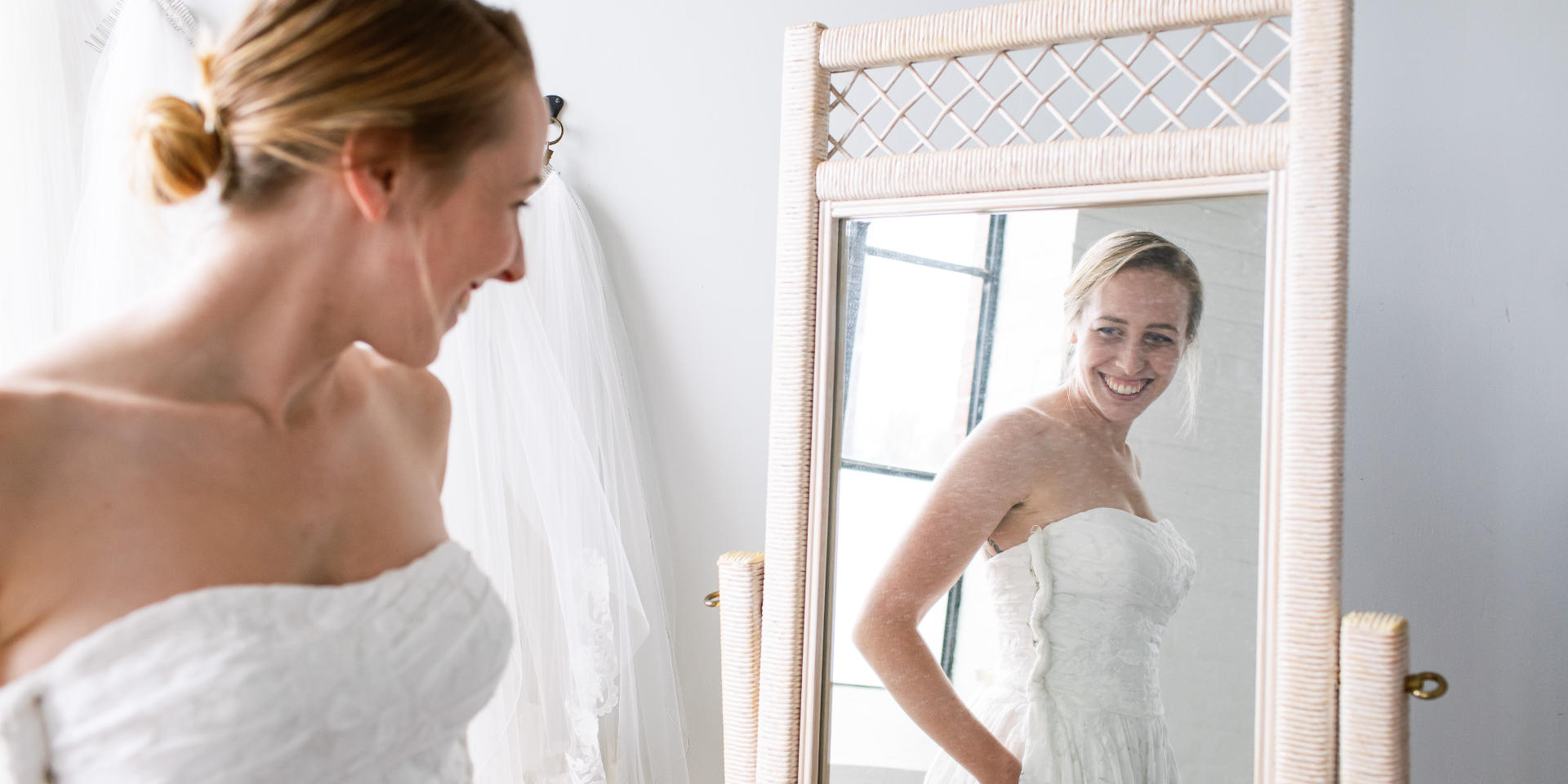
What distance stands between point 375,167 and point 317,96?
56mm

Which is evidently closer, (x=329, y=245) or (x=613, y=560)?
(x=329, y=245)

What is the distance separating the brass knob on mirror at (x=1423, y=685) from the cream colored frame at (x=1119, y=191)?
63 mm

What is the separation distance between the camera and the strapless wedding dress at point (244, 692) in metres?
0.68

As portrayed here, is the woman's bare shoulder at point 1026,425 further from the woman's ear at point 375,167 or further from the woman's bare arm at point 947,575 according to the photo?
the woman's ear at point 375,167

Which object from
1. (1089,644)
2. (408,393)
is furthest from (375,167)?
(1089,644)

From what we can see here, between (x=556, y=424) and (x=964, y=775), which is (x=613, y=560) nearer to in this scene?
(x=556, y=424)

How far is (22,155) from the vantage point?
4.45 feet

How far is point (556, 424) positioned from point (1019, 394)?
732 mm

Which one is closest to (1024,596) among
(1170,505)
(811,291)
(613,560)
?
(1170,505)

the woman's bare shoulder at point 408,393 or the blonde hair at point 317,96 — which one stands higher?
the blonde hair at point 317,96

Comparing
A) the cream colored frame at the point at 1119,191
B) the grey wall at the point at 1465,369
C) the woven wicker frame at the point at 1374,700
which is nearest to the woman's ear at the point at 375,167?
the cream colored frame at the point at 1119,191

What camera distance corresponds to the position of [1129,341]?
1.09 metres

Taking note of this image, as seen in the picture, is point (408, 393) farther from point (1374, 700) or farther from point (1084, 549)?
point (1374, 700)

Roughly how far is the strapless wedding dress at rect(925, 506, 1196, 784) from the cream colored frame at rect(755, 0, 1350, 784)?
10 cm
